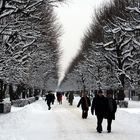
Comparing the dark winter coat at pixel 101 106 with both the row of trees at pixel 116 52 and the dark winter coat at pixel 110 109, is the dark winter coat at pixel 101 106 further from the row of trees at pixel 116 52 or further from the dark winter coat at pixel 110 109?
the row of trees at pixel 116 52

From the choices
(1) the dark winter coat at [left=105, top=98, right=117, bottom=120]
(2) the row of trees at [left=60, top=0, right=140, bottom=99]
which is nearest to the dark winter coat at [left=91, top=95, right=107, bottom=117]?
(1) the dark winter coat at [left=105, top=98, right=117, bottom=120]

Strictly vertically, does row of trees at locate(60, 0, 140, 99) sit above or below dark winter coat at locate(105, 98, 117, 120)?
above

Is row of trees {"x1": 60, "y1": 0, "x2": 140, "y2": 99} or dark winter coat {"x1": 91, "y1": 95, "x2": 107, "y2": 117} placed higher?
row of trees {"x1": 60, "y1": 0, "x2": 140, "y2": 99}

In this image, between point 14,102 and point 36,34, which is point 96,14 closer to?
point 14,102

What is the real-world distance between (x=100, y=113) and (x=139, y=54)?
20.4m

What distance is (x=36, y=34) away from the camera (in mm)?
26297

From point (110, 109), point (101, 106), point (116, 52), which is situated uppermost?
point (116, 52)

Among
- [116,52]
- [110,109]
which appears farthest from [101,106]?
[116,52]

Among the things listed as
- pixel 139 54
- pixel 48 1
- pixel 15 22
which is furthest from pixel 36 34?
pixel 139 54

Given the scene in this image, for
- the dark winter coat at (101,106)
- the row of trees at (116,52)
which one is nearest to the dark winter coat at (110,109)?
the dark winter coat at (101,106)

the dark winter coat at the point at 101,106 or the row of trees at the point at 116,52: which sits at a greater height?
the row of trees at the point at 116,52

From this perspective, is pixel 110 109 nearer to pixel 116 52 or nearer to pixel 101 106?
pixel 101 106

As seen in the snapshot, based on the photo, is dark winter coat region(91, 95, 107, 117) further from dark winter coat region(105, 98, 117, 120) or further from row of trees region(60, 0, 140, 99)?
row of trees region(60, 0, 140, 99)

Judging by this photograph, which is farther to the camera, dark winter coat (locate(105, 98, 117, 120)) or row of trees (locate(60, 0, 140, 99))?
row of trees (locate(60, 0, 140, 99))
